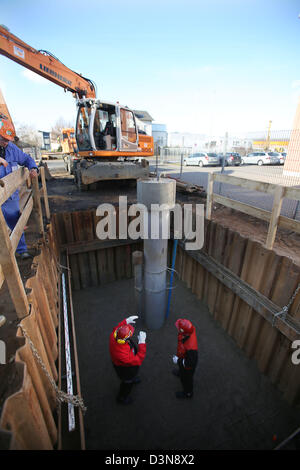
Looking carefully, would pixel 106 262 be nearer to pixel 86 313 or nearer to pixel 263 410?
pixel 86 313

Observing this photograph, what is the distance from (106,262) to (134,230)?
53.0 inches

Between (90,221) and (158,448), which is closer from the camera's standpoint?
(158,448)

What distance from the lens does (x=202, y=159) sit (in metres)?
22.2

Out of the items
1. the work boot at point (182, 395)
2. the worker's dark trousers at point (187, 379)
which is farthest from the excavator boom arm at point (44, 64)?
the work boot at point (182, 395)

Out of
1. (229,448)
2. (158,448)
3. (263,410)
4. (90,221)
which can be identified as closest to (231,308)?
(263,410)

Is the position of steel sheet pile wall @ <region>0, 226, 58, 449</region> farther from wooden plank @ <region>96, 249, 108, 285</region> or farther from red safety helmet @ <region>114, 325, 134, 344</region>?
wooden plank @ <region>96, 249, 108, 285</region>

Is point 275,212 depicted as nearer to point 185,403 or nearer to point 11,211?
point 185,403

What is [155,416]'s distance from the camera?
3566 mm

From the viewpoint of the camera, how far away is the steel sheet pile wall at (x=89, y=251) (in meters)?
6.00

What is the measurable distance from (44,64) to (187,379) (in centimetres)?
1081

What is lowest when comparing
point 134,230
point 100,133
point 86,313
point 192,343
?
point 86,313

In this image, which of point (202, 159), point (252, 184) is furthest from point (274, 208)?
point (202, 159)

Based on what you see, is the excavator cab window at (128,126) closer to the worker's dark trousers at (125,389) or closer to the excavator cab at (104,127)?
the excavator cab at (104,127)

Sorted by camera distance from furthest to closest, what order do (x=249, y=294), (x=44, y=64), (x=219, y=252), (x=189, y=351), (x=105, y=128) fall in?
(x=105, y=128)
(x=44, y=64)
(x=219, y=252)
(x=249, y=294)
(x=189, y=351)
